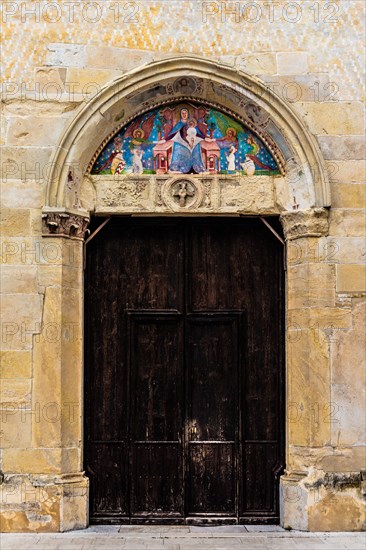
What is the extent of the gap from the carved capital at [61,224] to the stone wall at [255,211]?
0.30ft

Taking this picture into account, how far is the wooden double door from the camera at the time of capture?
24.4 ft


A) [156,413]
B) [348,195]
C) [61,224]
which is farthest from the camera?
[156,413]

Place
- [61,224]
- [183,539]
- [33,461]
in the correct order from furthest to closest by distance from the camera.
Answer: [61,224], [33,461], [183,539]

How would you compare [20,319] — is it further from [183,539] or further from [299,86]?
[299,86]

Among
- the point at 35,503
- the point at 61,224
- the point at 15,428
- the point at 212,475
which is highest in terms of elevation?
the point at 61,224

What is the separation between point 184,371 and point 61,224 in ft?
5.65

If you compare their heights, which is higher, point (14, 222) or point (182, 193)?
point (182, 193)

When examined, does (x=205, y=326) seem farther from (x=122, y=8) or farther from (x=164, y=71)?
(x=122, y=8)

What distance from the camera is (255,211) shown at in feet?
24.4

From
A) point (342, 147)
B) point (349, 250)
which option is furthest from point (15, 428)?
point (342, 147)

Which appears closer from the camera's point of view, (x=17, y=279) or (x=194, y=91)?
(x=17, y=279)

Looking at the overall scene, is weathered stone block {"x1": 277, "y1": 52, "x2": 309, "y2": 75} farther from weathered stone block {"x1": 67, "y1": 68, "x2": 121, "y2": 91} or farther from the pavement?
the pavement

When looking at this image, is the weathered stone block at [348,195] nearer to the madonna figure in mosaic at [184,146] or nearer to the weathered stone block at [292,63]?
the madonna figure in mosaic at [184,146]

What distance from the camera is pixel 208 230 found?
7.62 m
